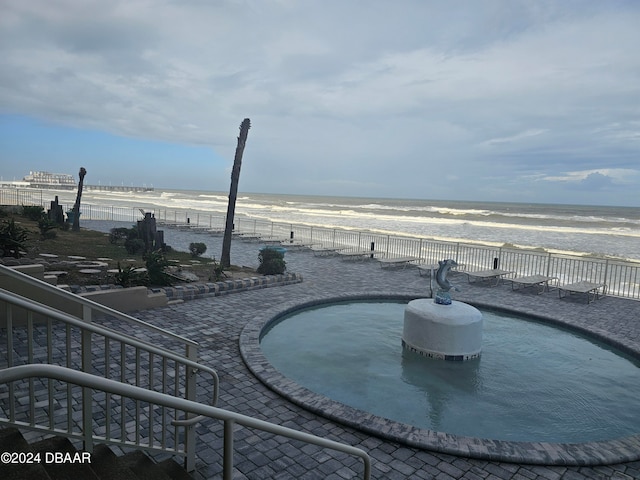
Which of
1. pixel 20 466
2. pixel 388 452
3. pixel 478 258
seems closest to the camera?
pixel 20 466

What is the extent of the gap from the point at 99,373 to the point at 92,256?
7574 mm

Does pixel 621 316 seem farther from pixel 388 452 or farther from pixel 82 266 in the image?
pixel 82 266

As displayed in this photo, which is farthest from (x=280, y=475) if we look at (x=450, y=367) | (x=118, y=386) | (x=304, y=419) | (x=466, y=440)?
(x=450, y=367)

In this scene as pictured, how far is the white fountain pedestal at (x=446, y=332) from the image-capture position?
23.4 feet

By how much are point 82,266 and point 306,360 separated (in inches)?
255

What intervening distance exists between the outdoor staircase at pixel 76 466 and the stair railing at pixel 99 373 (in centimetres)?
10

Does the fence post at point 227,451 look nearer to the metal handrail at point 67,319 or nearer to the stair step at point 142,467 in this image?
the stair step at point 142,467

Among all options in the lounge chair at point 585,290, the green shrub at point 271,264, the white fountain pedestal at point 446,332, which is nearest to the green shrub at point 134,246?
the green shrub at point 271,264

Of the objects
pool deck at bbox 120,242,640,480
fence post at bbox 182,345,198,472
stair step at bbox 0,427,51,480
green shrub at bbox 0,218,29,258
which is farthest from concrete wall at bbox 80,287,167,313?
stair step at bbox 0,427,51,480

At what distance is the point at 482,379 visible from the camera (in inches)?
258

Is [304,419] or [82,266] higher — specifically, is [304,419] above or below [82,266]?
below

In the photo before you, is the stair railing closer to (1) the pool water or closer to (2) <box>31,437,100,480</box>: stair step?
(2) <box>31,437,100,480</box>: stair step

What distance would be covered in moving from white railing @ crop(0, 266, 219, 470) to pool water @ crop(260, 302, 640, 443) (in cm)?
212

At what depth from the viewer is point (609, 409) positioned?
5762 mm
